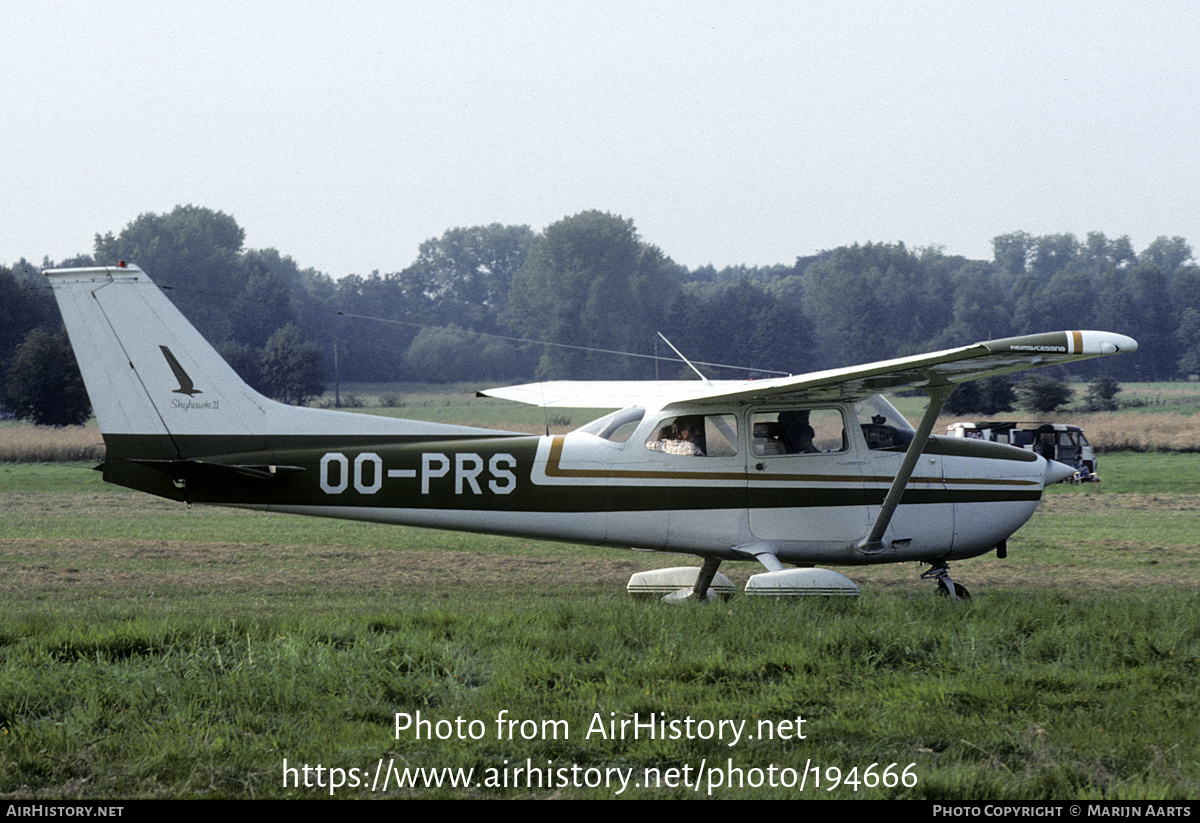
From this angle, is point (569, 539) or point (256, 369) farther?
point (256, 369)

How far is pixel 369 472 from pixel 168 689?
3.87 m

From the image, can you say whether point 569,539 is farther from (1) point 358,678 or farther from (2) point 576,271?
(2) point 576,271

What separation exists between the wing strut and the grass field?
882 mm

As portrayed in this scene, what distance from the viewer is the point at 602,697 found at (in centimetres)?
609

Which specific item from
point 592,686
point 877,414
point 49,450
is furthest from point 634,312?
point 592,686

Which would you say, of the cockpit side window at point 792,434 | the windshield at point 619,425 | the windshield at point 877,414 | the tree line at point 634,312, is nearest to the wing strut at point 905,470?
the windshield at point 877,414

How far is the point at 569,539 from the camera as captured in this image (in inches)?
397

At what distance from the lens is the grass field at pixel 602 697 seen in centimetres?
501

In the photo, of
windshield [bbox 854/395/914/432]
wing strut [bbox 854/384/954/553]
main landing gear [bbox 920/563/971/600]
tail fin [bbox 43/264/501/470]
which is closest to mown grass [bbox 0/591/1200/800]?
wing strut [bbox 854/384/954/553]

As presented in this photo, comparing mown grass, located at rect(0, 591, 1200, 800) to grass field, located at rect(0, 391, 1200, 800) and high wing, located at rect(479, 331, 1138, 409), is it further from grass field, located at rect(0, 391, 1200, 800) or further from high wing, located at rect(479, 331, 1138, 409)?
high wing, located at rect(479, 331, 1138, 409)

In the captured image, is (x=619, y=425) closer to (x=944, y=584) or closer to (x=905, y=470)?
(x=905, y=470)
